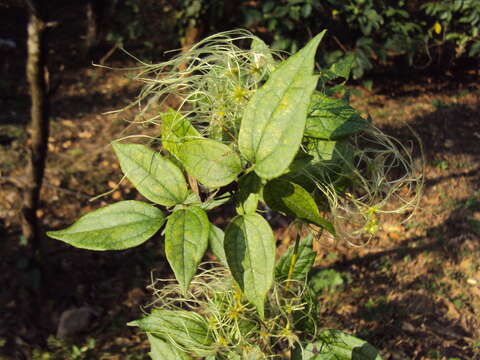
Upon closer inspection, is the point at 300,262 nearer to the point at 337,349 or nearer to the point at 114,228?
the point at 337,349

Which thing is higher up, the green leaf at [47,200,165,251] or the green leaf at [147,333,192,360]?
the green leaf at [47,200,165,251]

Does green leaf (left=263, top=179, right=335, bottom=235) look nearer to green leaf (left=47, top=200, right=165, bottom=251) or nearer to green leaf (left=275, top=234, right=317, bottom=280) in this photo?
green leaf (left=47, top=200, right=165, bottom=251)

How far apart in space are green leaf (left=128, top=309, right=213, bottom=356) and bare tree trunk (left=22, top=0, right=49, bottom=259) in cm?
144

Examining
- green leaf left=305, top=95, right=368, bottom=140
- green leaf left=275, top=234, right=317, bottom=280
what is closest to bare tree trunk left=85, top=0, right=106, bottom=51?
green leaf left=275, top=234, right=317, bottom=280

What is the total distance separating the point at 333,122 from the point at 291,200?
0.13 meters

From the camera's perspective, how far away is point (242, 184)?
0.71 m

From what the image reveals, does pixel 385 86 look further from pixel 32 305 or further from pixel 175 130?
pixel 175 130

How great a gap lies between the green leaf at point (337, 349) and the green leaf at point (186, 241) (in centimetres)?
44

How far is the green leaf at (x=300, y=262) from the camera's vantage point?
1.05 meters

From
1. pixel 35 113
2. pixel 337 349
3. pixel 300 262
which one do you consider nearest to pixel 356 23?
pixel 35 113

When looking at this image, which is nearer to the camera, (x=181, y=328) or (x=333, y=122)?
(x=333, y=122)

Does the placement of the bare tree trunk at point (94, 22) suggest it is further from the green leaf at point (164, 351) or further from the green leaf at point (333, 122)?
the green leaf at point (333, 122)

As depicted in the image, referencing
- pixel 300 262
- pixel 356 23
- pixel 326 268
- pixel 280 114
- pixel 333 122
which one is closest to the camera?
pixel 280 114

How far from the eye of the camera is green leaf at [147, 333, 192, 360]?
100 centimetres
